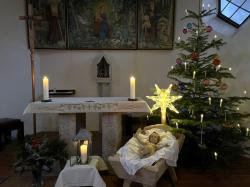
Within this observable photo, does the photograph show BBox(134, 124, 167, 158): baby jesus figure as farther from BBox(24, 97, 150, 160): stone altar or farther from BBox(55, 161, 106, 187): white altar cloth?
BBox(55, 161, 106, 187): white altar cloth

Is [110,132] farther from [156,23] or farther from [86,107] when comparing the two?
[156,23]

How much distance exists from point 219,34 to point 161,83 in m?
1.43

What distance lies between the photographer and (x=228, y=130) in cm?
368

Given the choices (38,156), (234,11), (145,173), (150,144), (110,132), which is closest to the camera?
(145,173)

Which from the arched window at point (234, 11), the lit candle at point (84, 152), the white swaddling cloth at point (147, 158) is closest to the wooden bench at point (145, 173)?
the white swaddling cloth at point (147, 158)

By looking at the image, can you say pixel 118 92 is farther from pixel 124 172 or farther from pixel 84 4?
Result: pixel 124 172

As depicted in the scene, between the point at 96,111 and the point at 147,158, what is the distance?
88cm

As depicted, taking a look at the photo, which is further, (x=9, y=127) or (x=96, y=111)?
(x=9, y=127)

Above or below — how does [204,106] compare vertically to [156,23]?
below

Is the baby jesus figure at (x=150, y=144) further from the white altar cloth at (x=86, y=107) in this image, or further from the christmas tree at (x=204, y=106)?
the christmas tree at (x=204, y=106)

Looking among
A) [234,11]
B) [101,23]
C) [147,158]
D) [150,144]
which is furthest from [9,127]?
[234,11]

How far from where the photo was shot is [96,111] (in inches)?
127

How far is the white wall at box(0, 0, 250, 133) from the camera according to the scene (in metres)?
4.99

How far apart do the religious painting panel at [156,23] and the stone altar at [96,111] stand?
214 cm
